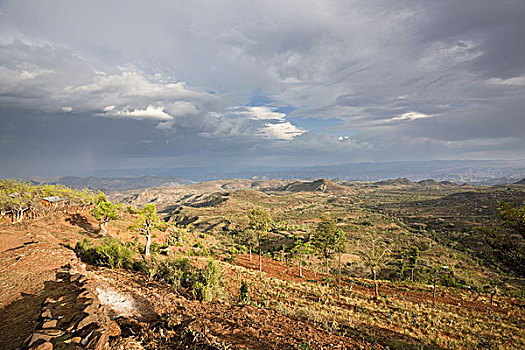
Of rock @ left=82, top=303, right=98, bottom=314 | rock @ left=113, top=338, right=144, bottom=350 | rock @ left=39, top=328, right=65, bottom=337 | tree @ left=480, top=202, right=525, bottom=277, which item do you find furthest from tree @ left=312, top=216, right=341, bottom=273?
rock @ left=39, top=328, right=65, bottom=337

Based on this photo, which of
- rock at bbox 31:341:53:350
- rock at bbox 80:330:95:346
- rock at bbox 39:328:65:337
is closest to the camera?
rock at bbox 31:341:53:350

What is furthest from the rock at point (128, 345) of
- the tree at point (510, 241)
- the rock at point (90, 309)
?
the tree at point (510, 241)

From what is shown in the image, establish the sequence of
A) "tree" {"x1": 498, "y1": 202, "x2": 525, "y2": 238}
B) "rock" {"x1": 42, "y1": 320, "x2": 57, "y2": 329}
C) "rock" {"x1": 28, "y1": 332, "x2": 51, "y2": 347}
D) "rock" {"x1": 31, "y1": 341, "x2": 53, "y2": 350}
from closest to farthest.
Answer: "rock" {"x1": 31, "y1": 341, "x2": 53, "y2": 350}, "rock" {"x1": 28, "y1": 332, "x2": 51, "y2": 347}, "rock" {"x1": 42, "y1": 320, "x2": 57, "y2": 329}, "tree" {"x1": 498, "y1": 202, "x2": 525, "y2": 238}

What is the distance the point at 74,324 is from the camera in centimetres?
658

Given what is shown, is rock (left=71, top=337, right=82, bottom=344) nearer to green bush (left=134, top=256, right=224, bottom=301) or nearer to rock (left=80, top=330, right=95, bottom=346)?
rock (left=80, top=330, right=95, bottom=346)

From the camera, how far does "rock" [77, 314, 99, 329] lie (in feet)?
21.4

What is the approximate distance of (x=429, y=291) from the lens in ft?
87.0

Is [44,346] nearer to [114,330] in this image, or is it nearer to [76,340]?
[76,340]

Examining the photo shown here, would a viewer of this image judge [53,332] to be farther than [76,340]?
Yes

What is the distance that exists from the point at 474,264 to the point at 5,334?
202 ft

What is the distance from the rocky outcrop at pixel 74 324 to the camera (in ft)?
18.8

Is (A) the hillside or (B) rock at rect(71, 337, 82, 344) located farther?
(A) the hillside

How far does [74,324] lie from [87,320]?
0.99ft

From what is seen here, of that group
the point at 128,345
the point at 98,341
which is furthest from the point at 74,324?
the point at 128,345
